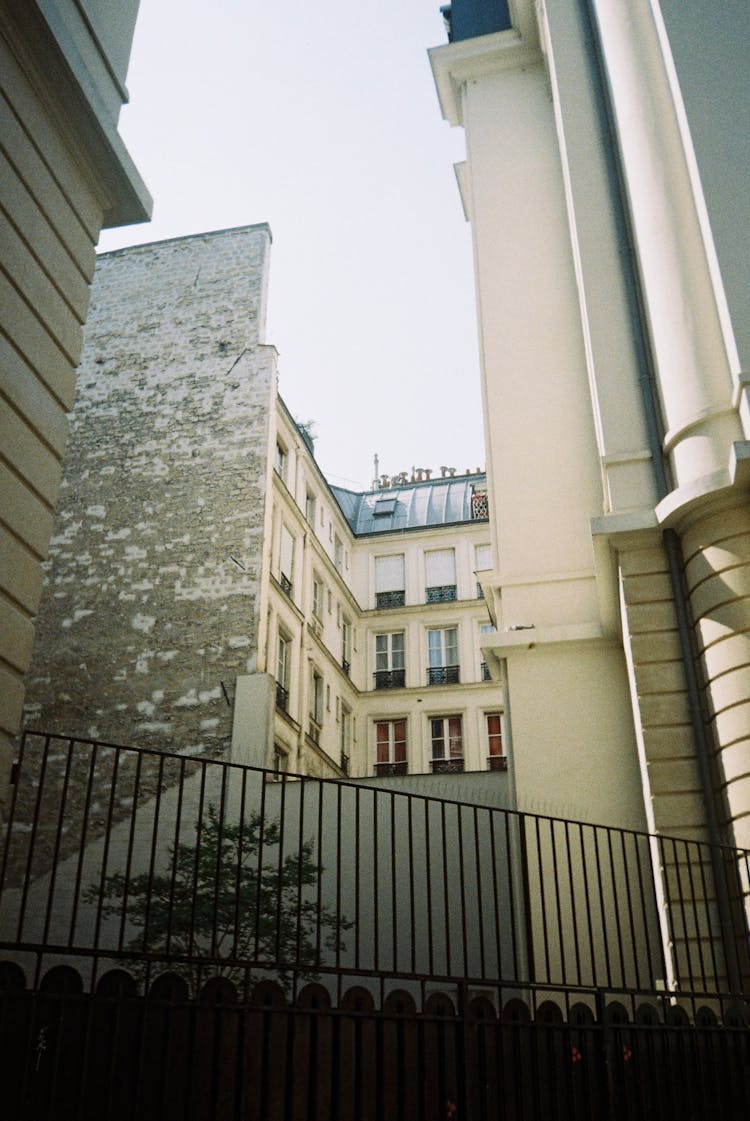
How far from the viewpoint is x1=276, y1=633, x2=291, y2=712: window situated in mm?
24008

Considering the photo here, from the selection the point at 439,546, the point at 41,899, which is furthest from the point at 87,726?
the point at 439,546

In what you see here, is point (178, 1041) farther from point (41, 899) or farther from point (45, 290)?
point (41, 899)

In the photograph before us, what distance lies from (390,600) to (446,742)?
5623 millimetres

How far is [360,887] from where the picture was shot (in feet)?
46.3

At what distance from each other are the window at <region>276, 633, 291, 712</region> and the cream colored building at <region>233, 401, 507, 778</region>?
0.13ft

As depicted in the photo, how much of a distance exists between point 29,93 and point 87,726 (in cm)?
1726

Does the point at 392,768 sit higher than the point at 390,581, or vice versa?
the point at 390,581

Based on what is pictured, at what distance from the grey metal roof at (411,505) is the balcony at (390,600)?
2.32 m

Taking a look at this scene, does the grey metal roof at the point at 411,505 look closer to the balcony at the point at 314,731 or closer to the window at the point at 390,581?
the window at the point at 390,581

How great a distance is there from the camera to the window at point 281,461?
2617cm

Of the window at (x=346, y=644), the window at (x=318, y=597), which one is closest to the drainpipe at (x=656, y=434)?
the window at (x=318, y=597)

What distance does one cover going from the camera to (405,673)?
107 feet

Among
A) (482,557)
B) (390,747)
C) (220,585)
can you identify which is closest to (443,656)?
(390,747)

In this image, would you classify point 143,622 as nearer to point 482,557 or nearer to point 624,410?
point 482,557
